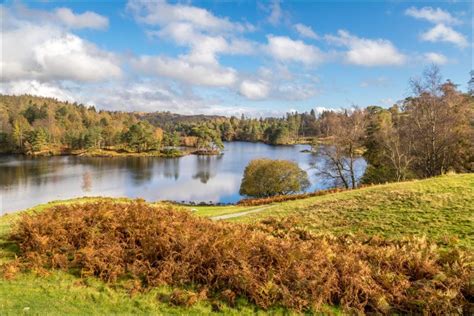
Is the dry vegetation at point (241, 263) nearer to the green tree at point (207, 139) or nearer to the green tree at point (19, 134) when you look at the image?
the green tree at point (207, 139)

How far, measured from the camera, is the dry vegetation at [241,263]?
553 centimetres

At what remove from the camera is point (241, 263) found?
6.32m

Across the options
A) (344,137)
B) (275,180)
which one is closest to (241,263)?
(344,137)

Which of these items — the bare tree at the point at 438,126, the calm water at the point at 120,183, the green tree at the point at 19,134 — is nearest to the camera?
the bare tree at the point at 438,126

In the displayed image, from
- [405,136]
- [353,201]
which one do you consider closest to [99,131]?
[405,136]

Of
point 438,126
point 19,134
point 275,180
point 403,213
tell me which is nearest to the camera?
point 403,213

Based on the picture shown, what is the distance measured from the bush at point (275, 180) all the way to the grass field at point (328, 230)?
2204cm

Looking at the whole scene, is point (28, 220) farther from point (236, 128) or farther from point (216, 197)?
point (236, 128)

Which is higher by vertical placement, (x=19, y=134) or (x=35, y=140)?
(x=19, y=134)

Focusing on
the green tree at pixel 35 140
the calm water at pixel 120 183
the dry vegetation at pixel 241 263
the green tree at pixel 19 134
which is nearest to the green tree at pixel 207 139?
the calm water at pixel 120 183

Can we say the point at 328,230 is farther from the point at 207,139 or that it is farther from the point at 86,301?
the point at 207,139

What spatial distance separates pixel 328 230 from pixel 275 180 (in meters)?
26.4

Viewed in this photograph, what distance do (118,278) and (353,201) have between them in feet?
33.2

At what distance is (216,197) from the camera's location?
4078 centimetres
